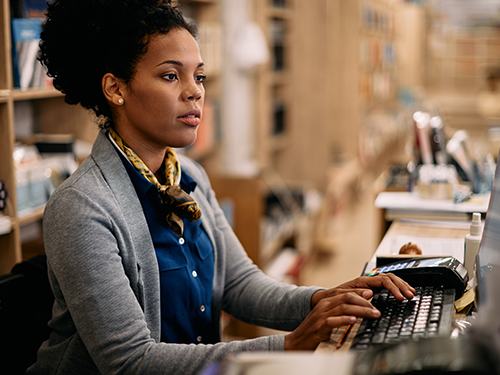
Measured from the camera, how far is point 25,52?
6.30 ft

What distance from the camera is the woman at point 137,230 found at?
1098 millimetres

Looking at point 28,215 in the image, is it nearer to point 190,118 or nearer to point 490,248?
point 190,118

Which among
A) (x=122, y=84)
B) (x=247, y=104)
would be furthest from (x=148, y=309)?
(x=247, y=104)

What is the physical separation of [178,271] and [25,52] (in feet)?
3.65

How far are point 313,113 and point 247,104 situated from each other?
36.9 inches

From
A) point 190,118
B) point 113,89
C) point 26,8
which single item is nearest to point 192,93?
point 190,118

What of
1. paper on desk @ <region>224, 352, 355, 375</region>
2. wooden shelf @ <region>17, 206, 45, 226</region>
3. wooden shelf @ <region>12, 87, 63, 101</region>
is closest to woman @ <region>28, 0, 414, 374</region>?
paper on desk @ <region>224, 352, 355, 375</region>

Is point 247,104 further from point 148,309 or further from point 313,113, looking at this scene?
point 148,309

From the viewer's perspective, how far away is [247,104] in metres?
3.77

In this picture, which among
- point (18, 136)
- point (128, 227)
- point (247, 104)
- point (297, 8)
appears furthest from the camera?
point (297, 8)

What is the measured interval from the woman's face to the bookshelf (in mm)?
236

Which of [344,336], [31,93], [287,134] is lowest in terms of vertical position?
[344,336]

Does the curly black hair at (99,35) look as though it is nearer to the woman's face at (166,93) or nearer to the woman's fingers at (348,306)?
the woman's face at (166,93)

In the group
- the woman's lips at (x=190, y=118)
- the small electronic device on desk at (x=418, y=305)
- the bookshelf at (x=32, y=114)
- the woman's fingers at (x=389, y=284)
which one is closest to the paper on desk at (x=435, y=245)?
the small electronic device on desk at (x=418, y=305)
